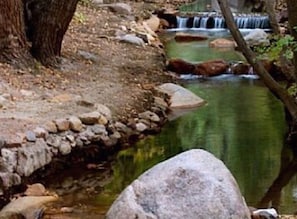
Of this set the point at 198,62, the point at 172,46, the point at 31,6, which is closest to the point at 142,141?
the point at 31,6

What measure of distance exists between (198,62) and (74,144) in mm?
5670

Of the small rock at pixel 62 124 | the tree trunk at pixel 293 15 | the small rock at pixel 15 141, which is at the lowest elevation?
the small rock at pixel 62 124

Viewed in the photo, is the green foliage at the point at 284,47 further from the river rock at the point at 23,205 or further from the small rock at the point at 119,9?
the small rock at the point at 119,9

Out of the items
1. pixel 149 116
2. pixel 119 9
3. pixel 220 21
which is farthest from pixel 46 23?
pixel 220 21

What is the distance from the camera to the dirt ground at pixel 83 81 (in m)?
7.19

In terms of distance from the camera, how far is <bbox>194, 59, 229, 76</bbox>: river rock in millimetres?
11594

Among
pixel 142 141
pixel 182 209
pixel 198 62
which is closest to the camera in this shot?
pixel 182 209

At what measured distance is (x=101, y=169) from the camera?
689cm

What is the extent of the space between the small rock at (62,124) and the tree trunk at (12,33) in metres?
1.88

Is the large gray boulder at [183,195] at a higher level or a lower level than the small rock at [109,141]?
higher

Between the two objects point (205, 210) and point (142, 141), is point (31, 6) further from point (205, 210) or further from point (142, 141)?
point (205, 210)

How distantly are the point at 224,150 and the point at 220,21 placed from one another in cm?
937

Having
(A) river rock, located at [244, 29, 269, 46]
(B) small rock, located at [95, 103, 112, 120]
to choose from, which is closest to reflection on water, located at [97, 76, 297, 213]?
(B) small rock, located at [95, 103, 112, 120]

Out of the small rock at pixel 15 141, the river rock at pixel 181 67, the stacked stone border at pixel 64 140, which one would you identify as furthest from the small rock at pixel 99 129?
the river rock at pixel 181 67
